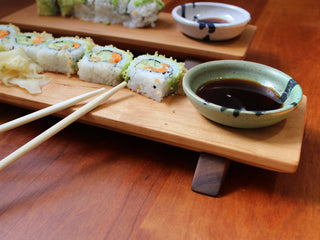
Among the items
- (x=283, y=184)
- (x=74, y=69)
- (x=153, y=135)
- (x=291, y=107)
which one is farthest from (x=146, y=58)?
(x=283, y=184)

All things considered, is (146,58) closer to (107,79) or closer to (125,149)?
(107,79)

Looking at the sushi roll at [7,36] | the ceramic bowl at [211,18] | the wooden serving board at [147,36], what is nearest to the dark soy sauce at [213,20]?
the ceramic bowl at [211,18]

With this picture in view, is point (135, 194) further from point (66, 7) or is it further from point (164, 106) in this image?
point (66, 7)

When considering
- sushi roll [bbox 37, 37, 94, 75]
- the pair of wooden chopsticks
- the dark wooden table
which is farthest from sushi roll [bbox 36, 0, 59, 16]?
the pair of wooden chopsticks

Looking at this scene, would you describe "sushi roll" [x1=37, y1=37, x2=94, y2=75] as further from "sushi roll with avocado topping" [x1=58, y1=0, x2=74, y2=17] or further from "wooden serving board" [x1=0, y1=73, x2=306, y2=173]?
"sushi roll with avocado topping" [x1=58, y1=0, x2=74, y2=17]

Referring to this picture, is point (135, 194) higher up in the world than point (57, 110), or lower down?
lower down

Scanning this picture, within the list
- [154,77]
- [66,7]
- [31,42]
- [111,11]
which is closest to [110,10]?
[111,11]
